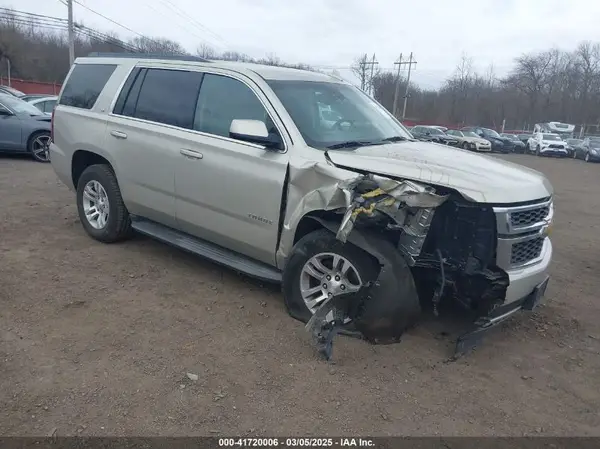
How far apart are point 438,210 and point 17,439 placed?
112 inches

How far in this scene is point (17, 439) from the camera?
2.55 m

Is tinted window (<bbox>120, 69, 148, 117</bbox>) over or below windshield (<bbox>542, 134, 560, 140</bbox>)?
over

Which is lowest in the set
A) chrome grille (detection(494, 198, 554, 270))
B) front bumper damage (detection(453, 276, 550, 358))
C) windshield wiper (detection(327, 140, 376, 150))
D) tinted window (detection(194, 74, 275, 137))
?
front bumper damage (detection(453, 276, 550, 358))

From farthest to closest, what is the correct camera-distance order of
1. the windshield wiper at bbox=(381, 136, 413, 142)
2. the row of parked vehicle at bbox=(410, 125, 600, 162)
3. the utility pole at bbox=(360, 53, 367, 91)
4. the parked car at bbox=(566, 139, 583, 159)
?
the utility pole at bbox=(360, 53, 367, 91)
the parked car at bbox=(566, 139, 583, 159)
the row of parked vehicle at bbox=(410, 125, 600, 162)
the windshield wiper at bbox=(381, 136, 413, 142)

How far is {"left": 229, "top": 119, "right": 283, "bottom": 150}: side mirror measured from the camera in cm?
387

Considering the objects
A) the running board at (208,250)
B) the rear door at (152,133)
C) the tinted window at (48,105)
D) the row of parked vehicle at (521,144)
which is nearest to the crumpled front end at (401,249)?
the running board at (208,250)

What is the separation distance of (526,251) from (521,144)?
36255 millimetres

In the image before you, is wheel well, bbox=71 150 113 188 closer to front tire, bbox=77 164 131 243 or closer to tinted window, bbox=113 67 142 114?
front tire, bbox=77 164 131 243

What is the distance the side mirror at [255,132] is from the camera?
3867 mm

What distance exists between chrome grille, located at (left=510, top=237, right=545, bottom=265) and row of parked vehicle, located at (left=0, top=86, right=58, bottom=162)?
10532mm

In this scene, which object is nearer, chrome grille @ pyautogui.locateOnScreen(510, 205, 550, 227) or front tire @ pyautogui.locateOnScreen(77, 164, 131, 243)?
chrome grille @ pyautogui.locateOnScreen(510, 205, 550, 227)

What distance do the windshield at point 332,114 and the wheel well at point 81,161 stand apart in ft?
7.82

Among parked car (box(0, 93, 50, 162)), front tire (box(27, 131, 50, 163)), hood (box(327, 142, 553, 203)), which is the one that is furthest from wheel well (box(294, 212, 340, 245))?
parked car (box(0, 93, 50, 162))

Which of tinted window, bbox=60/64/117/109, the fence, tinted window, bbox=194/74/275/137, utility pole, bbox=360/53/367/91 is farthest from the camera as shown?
utility pole, bbox=360/53/367/91
